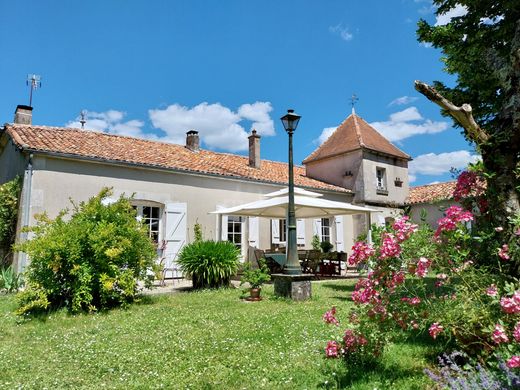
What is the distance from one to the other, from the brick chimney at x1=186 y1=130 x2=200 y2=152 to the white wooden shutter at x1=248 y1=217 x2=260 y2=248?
4.03 m

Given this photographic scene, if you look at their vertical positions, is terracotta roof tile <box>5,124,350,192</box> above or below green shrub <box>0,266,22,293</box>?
above

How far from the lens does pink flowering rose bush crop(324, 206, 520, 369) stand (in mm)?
2811

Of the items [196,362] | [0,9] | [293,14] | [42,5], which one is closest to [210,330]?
[196,362]

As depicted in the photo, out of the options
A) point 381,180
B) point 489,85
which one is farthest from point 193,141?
point 489,85

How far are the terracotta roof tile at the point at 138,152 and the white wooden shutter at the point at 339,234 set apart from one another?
1284 millimetres

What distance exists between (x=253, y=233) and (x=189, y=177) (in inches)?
122

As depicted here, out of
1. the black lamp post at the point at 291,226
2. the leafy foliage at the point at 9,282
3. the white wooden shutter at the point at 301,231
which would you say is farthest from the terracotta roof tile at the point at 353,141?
the leafy foliage at the point at 9,282

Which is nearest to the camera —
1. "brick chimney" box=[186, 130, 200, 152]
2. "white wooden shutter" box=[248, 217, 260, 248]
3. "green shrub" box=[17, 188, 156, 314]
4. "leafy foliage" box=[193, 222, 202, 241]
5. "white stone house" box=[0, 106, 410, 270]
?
"green shrub" box=[17, 188, 156, 314]

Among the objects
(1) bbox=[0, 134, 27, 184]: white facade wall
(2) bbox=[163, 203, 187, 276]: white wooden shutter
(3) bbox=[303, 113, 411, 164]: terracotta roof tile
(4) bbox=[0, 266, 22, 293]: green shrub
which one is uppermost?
(3) bbox=[303, 113, 411, 164]: terracotta roof tile

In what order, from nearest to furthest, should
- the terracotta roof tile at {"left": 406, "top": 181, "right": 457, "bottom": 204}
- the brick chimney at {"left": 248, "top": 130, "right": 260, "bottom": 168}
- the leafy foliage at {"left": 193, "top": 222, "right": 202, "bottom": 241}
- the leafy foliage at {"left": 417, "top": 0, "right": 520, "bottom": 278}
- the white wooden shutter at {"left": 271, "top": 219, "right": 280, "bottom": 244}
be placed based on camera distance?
the leafy foliage at {"left": 417, "top": 0, "right": 520, "bottom": 278}, the leafy foliage at {"left": 193, "top": 222, "right": 202, "bottom": 241}, the white wooden shutter at {"left": 271, "top": 219, "right": 280, "bottom": 244}, the brick chimney at {"left": 248, "top": 130, "right": 260, "bottom": 168}, the terracotta roof tile at {"left": 406, "top": 181, "right": 457, "bottom": 204}

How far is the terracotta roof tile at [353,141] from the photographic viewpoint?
16.9 metres

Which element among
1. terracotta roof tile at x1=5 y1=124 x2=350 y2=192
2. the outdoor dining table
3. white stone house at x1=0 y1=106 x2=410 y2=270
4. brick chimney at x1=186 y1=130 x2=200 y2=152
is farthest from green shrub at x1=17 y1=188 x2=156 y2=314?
brick chimney at x1=186 y1=130 x2=200 y2=152

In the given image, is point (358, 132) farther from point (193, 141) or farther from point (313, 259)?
point (313, 259)

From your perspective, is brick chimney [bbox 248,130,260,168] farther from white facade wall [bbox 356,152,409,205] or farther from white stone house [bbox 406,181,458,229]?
white stone house [bbox 406,181,458,229]
